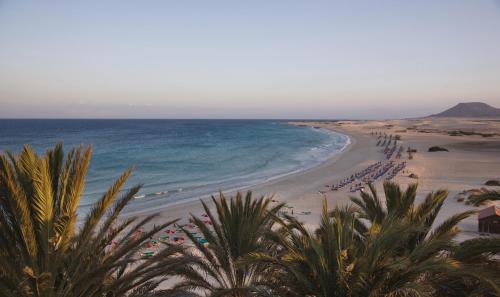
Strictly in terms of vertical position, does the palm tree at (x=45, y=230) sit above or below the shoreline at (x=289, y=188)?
above

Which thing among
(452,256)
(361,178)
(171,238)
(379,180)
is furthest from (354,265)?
(361,178)

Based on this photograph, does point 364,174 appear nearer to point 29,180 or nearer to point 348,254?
point 348,254

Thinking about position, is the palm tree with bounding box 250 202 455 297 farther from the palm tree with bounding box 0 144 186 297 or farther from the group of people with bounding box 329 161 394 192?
the group of people with bounding box 329 161 394 192

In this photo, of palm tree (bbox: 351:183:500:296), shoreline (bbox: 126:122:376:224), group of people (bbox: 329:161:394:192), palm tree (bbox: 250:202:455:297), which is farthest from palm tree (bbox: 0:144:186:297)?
group of people (bbox: 329:161:394:192)

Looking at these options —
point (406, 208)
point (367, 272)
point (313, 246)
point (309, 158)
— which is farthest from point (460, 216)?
point (309, 158)

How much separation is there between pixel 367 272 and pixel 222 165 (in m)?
38.0

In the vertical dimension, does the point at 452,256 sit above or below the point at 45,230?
below

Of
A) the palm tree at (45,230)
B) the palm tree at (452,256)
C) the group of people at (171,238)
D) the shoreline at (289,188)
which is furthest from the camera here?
the shoreline at (289,188)

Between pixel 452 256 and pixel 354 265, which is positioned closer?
pixel 354 265

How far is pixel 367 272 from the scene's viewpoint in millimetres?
4699

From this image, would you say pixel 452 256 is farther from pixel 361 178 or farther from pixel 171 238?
pixel 361 178

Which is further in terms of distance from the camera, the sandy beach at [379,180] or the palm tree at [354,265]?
the sandy beach at [379,180]

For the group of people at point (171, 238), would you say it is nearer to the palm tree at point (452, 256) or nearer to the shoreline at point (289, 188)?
the shoreline at point (289, 188)

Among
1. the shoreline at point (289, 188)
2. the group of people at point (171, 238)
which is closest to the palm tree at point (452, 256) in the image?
the group of people at point (171, 238)
